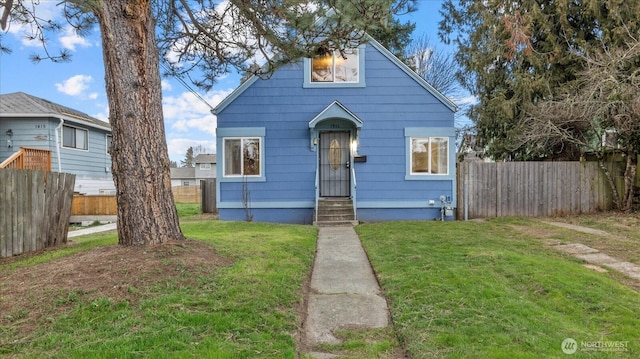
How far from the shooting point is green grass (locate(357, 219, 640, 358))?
2723mm

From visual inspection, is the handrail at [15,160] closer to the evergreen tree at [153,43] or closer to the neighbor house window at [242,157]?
the neighbor house window at [242,157]

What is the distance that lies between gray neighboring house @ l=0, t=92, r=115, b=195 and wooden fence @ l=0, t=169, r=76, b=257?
9198 mm

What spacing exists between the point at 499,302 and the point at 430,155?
8.03m

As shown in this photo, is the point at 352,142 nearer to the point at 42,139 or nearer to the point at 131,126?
the point at 131,126

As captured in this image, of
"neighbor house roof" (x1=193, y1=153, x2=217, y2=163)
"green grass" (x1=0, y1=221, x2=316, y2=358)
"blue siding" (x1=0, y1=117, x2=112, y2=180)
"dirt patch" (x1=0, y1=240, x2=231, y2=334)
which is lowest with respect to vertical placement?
"green grass" (x1=0, y1=221, x2=316, y2=358)

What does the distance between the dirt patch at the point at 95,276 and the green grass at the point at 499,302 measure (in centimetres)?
241

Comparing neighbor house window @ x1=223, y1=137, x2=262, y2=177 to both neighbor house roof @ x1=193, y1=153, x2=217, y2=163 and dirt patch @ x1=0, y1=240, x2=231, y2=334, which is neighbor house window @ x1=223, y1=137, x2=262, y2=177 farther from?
neighbor house roof @ x1=193, y1=153, x2=217, y2=163

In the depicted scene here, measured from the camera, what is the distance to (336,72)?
11023mm

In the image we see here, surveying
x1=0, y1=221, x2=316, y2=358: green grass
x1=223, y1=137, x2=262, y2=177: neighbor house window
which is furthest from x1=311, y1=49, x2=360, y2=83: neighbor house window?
x1=0, y1=221, x2=316, y2=358: green grass

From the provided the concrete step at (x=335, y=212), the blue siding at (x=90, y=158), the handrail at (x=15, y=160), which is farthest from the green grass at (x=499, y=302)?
the blue siding at (x=90, y=158)

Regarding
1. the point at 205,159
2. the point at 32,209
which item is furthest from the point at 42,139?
the point at 205,159

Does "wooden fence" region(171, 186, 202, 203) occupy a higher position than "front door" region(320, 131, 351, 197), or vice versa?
"front door" region(320, 131, 351, 197)

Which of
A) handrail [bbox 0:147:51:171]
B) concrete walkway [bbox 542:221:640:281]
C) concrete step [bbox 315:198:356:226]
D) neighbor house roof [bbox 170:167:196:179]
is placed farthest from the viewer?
neighbor house roof [bbox 170:167:196:179]

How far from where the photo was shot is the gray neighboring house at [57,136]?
13992 mm
